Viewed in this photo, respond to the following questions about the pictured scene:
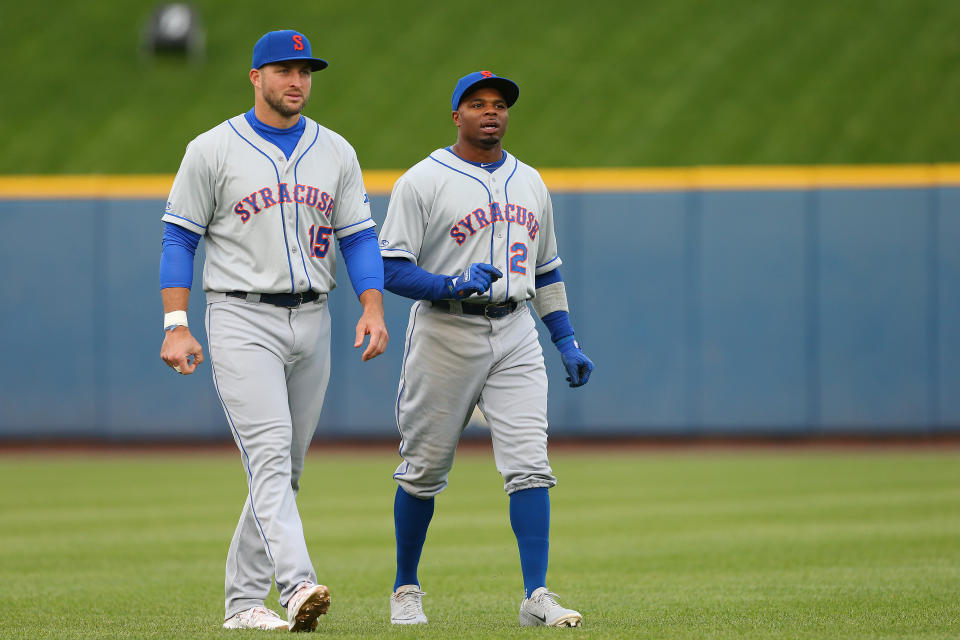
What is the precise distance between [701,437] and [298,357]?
1049 cm

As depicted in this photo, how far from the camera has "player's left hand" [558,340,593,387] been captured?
502 cm

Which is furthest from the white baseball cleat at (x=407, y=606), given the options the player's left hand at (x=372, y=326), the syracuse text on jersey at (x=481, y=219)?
the syracuse text on jersey at (x=481, y=219)

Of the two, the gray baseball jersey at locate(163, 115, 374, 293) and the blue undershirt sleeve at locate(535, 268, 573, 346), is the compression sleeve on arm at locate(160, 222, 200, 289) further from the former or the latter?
the blue undershirt sleeve at locate(535, 268, 573, 346)

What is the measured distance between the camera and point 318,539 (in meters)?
7.50

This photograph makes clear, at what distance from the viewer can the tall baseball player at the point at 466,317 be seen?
4.70 metres

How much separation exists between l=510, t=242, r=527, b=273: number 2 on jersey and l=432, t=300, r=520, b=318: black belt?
127 mm

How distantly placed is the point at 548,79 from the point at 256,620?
18259mm

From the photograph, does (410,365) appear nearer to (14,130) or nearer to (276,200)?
(276,200)

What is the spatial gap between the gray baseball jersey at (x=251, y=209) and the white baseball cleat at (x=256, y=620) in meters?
1.09

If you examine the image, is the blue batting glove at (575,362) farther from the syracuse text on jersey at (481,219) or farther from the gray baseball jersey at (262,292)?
the gray baseball jersey at (262,292)

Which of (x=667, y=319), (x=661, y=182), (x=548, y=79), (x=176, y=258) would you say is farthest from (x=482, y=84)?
(x=548, y=79)

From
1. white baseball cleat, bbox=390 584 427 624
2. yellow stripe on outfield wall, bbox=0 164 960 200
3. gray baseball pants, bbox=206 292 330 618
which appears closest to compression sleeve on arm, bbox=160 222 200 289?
gray baseball pants, bbox=206 292 330 618

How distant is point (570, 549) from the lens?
22.8ft

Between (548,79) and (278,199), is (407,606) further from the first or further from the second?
(548,79)
